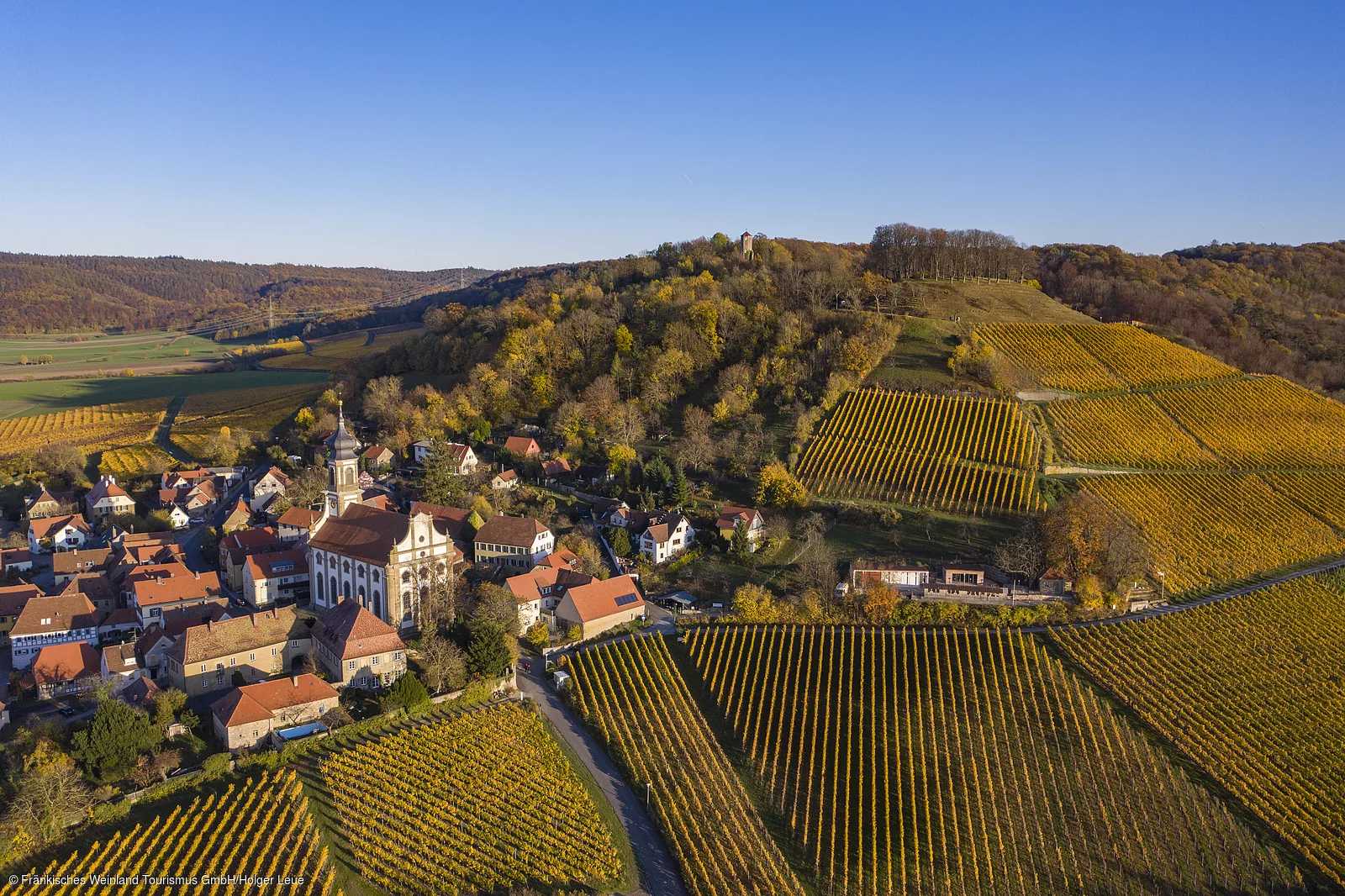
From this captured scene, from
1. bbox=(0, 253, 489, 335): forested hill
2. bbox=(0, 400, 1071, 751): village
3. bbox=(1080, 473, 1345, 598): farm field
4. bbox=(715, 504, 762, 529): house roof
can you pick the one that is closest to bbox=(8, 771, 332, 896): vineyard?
bbox=(0, 400, 1071, 751): village

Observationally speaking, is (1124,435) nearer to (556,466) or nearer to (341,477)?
(556,466)

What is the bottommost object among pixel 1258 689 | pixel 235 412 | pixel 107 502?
pixel 1258 689

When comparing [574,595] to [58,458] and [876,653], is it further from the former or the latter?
[58,458]

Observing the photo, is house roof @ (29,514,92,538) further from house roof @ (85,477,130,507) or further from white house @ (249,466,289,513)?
white house @ (249,466,289,513)

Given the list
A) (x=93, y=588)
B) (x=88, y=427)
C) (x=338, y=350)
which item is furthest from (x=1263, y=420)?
(x=338, y=350)

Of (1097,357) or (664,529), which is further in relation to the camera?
(1097,357)

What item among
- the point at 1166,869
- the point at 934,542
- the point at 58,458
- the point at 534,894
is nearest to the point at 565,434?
the point at 934,542
